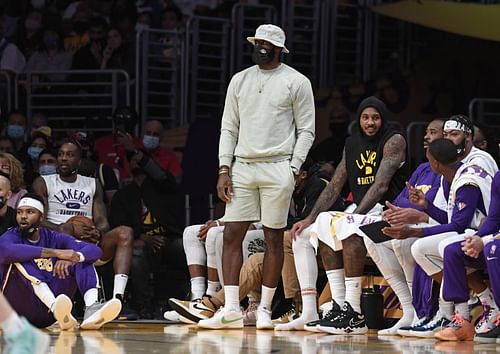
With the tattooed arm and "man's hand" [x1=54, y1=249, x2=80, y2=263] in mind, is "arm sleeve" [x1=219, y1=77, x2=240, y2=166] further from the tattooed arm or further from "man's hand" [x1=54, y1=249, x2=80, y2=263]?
"man's hand" [x1=54, y1=249, x2=80, y2=263]

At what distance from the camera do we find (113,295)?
491 inches

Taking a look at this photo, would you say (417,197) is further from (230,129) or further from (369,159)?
(230,129)

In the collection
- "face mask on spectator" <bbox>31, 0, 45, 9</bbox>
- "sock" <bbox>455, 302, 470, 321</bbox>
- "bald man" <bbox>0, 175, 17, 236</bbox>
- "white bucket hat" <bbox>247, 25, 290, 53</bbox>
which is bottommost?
"sock" <bbox>455, 302, 470, 321</bbox>

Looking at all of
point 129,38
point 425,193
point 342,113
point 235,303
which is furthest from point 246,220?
point 129,38

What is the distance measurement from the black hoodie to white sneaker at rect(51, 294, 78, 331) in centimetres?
246

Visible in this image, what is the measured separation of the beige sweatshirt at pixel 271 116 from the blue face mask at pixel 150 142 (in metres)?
3.32

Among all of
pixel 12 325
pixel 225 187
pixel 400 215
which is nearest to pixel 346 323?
pixel 400 215

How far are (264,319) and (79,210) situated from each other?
99.5 inches

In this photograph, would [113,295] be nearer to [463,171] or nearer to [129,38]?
[463,171]

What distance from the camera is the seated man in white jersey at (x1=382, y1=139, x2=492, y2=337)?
9898 millimetres

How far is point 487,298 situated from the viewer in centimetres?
995

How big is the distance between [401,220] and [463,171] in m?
0.59

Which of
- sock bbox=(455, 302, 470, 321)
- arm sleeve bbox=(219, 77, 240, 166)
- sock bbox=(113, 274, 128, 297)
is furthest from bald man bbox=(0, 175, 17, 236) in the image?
sock bbox=(455, 302, 470, 321)

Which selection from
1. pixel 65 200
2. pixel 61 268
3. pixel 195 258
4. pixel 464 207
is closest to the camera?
pixel 464 207
